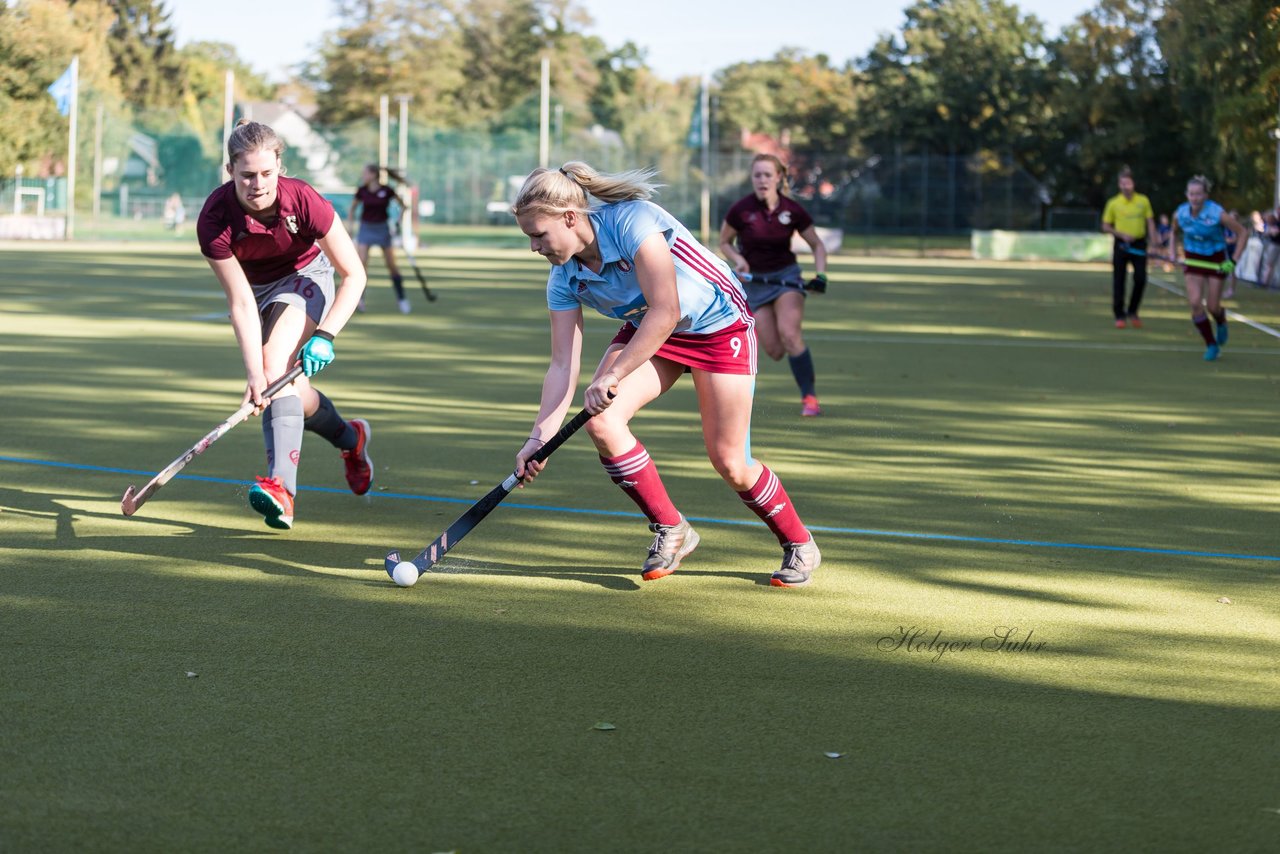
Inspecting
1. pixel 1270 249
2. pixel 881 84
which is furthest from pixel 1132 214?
pixel 881 84

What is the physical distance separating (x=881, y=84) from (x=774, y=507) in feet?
197

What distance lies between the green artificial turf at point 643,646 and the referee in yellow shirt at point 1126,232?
8.61 meters

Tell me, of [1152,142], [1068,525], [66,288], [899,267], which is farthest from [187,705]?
[1152,142]

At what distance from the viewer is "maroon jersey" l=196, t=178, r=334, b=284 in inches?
251

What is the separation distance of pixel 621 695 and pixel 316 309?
3016mm

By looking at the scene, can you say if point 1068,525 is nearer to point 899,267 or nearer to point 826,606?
point 826,606

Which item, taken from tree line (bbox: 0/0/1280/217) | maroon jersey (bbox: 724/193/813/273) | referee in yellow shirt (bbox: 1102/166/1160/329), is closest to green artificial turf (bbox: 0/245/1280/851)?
maroon jersey (bbox: 724/193/813/273)

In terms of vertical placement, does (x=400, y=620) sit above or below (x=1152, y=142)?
below

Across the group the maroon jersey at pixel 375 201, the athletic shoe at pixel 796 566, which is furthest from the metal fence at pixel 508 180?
the athletic shoe at pixel 796 566

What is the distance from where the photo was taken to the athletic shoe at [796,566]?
5844mm

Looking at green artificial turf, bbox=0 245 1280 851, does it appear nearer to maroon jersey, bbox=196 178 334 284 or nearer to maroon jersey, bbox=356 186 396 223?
maroon jersey, bbox=196 178 334 284

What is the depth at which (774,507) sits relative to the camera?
5793 millimetres

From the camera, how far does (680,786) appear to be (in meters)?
3.74

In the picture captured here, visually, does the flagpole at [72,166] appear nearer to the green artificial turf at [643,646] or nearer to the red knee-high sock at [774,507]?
the green artificial turf at [643,646]
